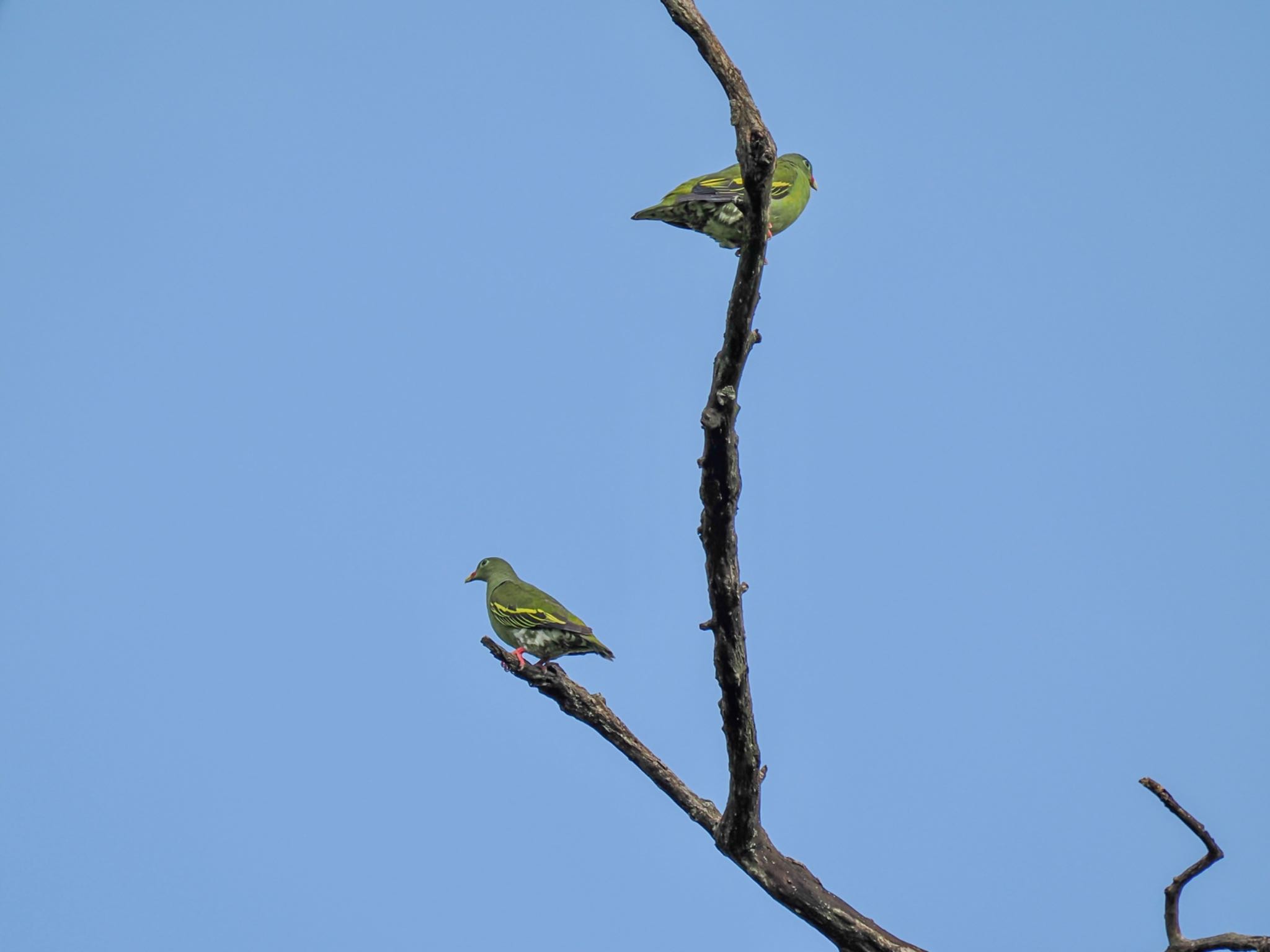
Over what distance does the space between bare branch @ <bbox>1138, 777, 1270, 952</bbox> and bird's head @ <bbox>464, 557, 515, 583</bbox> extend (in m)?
7.34

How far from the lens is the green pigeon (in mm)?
9383

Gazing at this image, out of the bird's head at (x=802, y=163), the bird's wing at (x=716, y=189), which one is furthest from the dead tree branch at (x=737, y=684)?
the bird's head at (x=802, y=163)

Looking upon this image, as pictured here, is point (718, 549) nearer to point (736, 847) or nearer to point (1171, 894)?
point (736, 847)

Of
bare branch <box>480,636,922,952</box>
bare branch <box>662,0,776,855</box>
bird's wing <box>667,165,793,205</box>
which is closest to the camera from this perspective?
bare branch <box>662,0,776,855</box>

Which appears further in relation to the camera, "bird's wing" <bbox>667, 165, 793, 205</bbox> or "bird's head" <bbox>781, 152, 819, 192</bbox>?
"bird's head" <bbox>781, 152, 819, 192</bbox>

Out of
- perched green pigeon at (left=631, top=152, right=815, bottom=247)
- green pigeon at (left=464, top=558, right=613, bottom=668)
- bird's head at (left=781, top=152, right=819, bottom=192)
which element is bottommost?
green pigeon at (left=464, top=558, right=613, bottom=668)

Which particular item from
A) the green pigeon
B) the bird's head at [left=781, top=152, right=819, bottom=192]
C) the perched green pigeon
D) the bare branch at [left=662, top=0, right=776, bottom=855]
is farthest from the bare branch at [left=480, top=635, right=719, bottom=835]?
the bird's head at [left=781, top=152, right=819, bottom=192]

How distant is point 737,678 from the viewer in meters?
6.10

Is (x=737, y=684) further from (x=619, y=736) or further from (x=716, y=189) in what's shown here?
(x=716, y=189)

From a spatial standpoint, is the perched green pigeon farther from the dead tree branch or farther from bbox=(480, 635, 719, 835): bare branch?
bbox=(480, 635, 719, 835): bare branch

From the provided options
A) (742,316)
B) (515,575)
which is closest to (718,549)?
(742,316)

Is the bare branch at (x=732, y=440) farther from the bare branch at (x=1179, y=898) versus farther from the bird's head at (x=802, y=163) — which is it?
the bird's head at (x=802, y=163)

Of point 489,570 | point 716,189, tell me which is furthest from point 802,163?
point 489,570

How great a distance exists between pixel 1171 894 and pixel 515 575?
7.30 meters
